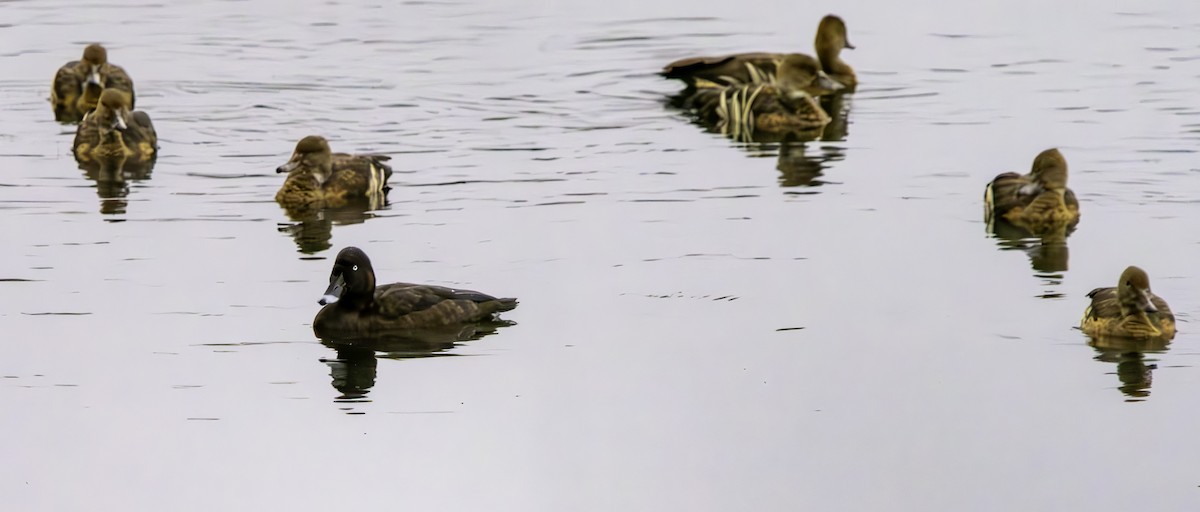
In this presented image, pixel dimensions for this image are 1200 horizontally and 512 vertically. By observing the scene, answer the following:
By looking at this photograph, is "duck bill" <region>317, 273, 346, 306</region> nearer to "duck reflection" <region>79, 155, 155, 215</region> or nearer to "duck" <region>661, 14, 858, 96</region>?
"duck reflection" <region>79, 155, 155, 215</region>

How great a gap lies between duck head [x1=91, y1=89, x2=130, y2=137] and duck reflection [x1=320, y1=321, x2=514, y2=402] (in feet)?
25.1

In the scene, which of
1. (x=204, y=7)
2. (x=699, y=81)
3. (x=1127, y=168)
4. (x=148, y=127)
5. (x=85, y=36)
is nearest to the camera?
(x=1127, y=168)

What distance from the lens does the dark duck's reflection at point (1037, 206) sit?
16.5m

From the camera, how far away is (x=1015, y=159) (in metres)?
19.6

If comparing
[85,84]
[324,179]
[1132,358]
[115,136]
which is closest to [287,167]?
[324,179]

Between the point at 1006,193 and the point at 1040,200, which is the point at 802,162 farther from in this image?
the point at 1040,200

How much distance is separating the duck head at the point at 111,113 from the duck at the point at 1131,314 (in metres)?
10.4

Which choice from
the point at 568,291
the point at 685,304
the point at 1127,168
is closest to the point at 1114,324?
the point at 685,304

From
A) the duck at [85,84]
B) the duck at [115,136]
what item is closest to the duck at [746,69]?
the duck at [85,84]

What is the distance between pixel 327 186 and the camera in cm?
1781

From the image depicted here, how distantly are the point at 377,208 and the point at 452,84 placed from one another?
6.98 metres

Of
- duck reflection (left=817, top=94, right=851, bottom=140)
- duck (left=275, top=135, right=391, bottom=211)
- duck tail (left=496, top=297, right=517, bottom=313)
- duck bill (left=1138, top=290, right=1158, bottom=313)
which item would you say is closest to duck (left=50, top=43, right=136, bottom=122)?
duck (left=275, top=135, right=391, bottom=211)

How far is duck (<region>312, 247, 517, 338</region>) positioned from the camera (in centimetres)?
1316

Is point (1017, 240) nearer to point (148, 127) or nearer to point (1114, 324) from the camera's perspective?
point (1114, 324)
